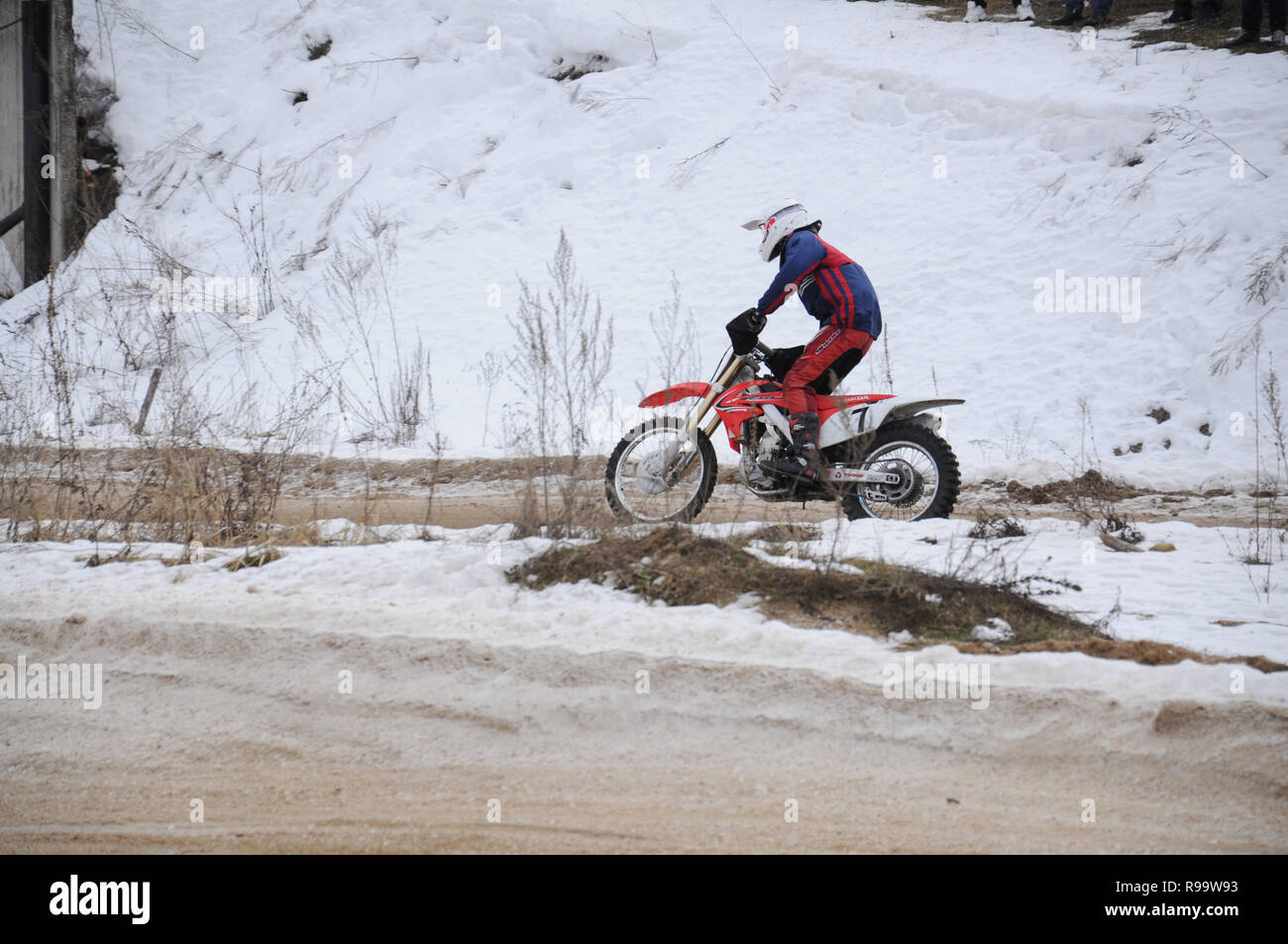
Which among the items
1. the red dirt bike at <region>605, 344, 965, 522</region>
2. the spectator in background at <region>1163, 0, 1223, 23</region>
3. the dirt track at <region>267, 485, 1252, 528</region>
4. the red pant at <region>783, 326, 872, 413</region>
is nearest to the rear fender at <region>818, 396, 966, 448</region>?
the red dirt bike at <region>605, 344, 965, 522</region>

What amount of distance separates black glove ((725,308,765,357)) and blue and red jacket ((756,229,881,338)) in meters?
0.07

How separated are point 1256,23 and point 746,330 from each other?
12.8 meters

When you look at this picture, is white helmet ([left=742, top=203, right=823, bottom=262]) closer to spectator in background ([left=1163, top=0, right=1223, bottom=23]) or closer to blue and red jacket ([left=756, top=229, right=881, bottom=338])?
blue and red jacket ([left=756, top=229, right=881, bottom=338])

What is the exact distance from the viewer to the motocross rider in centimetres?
677

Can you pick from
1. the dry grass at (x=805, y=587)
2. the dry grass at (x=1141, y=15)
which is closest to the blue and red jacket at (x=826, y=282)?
the dry grass at (x=805, y=587)

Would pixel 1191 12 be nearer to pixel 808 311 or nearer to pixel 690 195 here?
pixel 690 195

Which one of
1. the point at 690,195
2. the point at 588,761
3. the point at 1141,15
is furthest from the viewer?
the point at 1141,15

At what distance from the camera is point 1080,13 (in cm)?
1728

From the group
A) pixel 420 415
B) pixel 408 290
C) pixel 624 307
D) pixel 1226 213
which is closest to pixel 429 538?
pixel 420 415

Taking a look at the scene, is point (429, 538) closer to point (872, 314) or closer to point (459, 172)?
point (872, 314)

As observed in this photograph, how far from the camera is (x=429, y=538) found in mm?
5973

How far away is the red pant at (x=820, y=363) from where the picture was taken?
22.4ft

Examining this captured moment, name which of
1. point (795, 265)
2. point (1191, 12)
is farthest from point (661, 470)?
point (1191, 12)

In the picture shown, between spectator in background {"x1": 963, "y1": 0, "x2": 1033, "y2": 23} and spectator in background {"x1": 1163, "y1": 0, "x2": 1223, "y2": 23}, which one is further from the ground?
spectator in background {"x1": 963, "y1": 0, "x2": 1033, "y2": 23}
